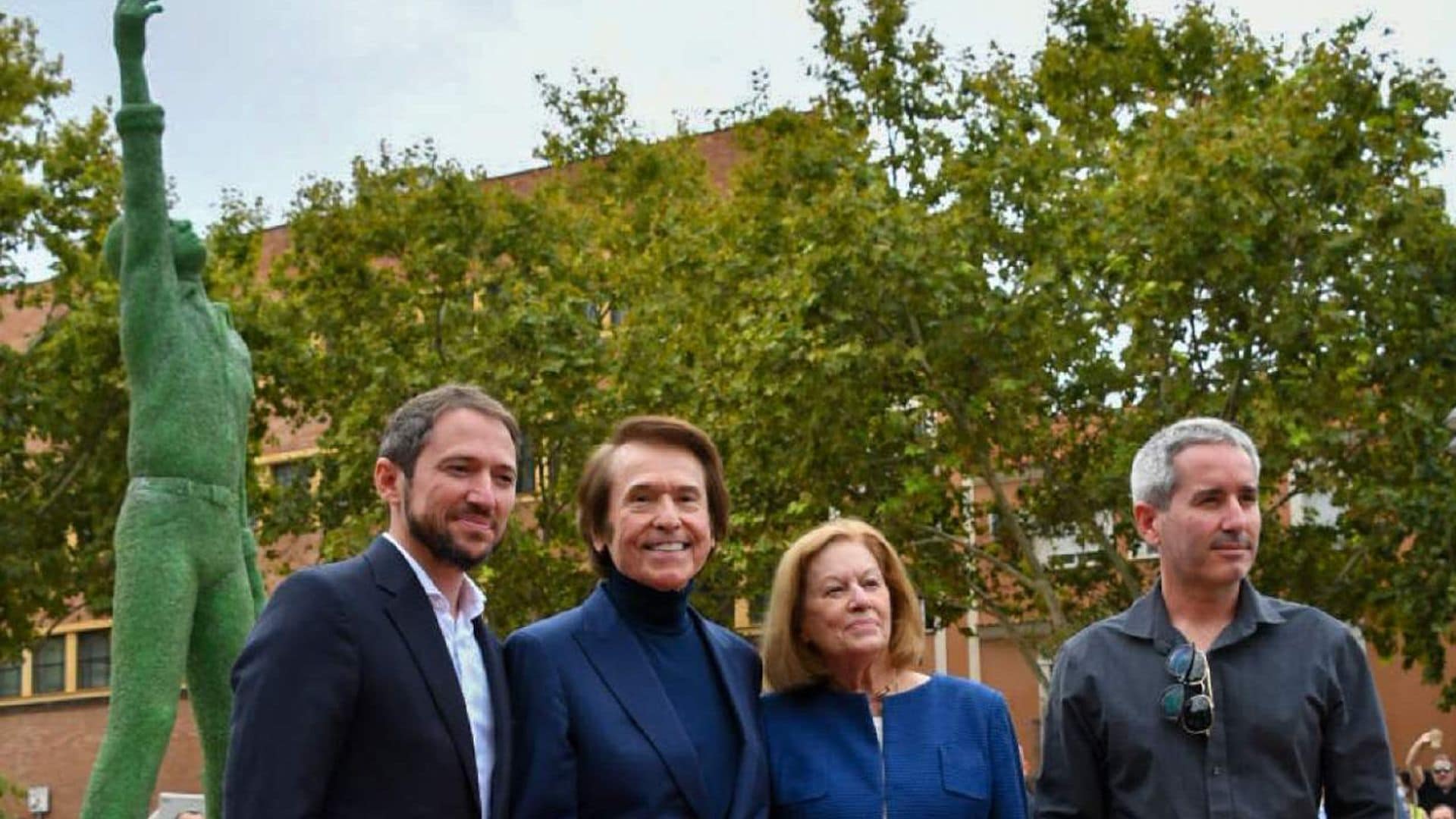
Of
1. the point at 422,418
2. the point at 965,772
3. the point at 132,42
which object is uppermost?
the point at 132,42

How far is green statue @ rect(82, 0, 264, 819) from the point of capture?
8.66 meters

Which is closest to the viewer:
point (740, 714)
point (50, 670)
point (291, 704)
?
point (291, 704)

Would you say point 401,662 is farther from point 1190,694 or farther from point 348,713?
point 1190,694

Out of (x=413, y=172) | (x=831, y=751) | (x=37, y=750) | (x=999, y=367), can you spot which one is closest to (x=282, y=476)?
(x=37, y=750)

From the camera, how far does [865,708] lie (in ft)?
16.8

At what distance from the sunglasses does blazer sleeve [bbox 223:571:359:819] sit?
1.74 m

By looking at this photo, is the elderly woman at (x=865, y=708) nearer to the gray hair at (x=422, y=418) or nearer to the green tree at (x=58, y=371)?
the gray hair at (x=422, y=418)

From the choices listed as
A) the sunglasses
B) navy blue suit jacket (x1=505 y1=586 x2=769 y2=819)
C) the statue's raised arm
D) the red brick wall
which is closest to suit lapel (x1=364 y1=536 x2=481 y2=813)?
navy blue suit jacket (x1=505 y1=586 x2=769 y2=819)

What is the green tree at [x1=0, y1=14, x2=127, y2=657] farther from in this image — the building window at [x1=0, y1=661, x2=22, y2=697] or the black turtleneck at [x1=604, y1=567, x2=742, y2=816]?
the building window at [x1=0, y1=661, x2=22, y2=697]

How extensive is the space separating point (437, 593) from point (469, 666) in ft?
0.55

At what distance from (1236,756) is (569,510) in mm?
22088

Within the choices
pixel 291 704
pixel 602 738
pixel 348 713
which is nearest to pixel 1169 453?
pixel 602 738

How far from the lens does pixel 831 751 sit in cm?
505

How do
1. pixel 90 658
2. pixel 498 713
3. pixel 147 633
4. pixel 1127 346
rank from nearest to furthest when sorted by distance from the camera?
1. pixel 498 713
2. pixel 147 633
3. pixel 1127 346
4. pixel 90 658
